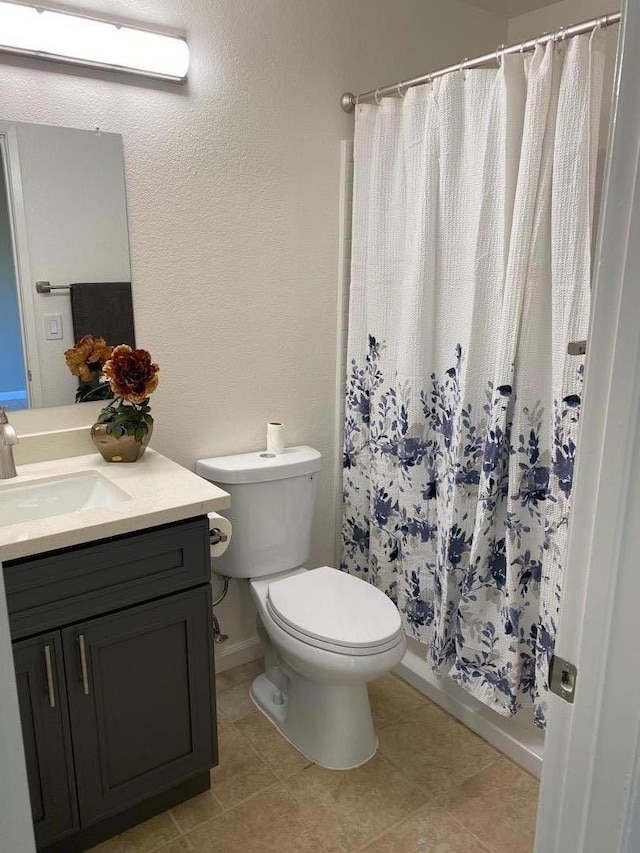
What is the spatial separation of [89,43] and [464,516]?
5.50 feet

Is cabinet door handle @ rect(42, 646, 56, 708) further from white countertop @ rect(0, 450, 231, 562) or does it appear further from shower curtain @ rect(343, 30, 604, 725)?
shower curtain @ rect(343, 30, 604, 725)

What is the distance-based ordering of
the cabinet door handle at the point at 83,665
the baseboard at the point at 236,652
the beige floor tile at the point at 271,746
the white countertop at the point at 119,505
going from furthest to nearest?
1. the baseboard at the point at 236,652
2. the beige floor tile at the point at 271,746
3. the cabinet door handle at the point at 83,665
4. the white countertop at the point at 119,505

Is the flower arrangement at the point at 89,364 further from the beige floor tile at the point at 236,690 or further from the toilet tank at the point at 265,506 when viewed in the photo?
the beige floor tile at the point at 236,690

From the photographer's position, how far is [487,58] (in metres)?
1.79

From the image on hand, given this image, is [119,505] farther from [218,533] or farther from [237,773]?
[237,773]

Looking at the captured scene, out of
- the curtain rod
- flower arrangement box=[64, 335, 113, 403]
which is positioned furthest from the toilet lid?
the curtain rod

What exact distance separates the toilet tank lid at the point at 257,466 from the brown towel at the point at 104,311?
47 centimetres

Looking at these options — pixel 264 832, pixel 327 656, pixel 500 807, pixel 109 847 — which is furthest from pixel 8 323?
pixel 500 807

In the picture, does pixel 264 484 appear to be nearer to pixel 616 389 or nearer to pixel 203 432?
pixel 203 432

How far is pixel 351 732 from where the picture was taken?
2006 millimetres

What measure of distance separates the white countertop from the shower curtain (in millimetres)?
766

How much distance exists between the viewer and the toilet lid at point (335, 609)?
73.2 inches

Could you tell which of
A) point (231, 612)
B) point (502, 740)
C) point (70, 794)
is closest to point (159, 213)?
point (231, 612)

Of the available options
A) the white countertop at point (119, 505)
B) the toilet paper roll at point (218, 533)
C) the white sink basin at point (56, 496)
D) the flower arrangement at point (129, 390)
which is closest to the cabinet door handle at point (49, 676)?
the white countertop at point (119, 505)
